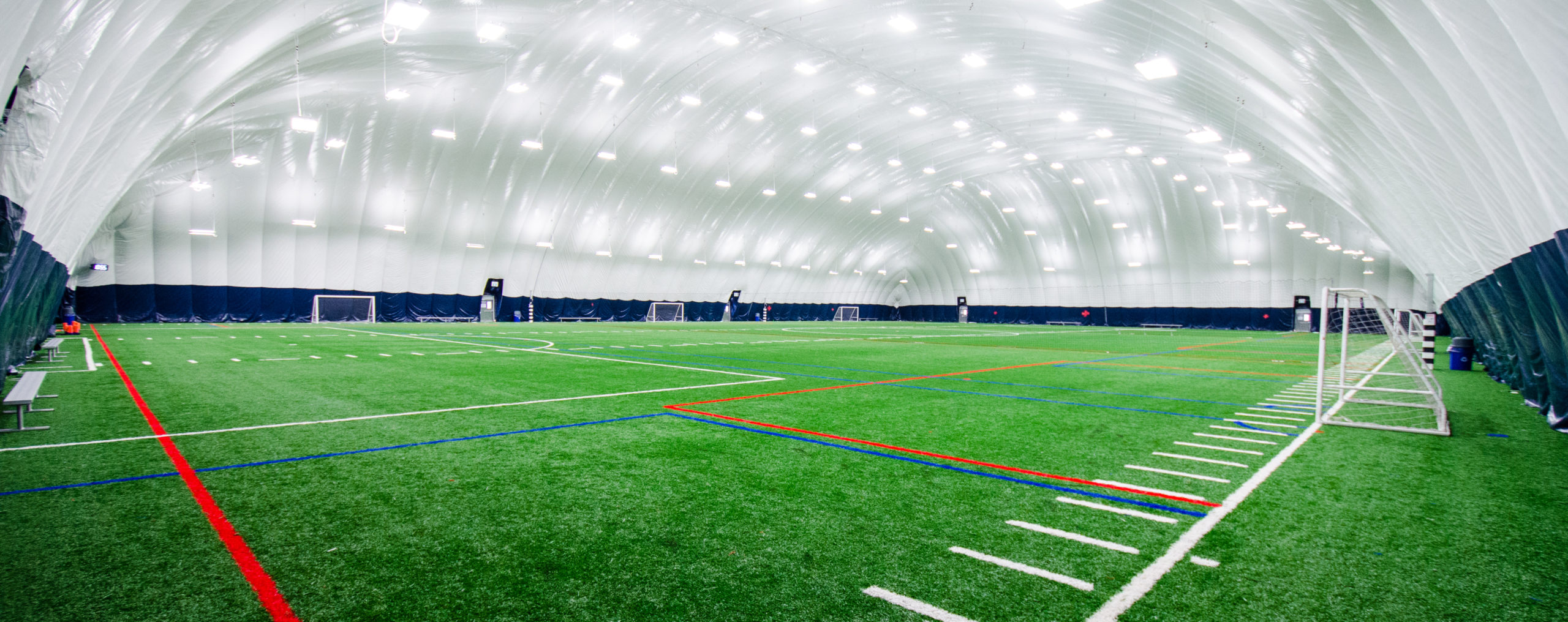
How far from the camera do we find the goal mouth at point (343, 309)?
146 feet

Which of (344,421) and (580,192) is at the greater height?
(580,192)

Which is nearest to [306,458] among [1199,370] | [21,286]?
[21,286]

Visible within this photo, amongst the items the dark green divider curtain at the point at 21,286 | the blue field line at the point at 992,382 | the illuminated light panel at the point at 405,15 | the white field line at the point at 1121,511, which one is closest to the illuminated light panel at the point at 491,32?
the illuminated light panel at the point at 405,15

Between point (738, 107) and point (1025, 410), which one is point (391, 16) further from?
point (738, 107)

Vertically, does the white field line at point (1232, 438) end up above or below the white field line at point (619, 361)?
above

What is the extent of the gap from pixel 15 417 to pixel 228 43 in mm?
12173

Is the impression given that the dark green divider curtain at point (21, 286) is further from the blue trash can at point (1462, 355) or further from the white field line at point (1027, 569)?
the blue trash can at point (1462, 355)

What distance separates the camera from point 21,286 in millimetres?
10258

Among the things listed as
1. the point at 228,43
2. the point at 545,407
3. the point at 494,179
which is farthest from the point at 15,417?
the point at 494,179

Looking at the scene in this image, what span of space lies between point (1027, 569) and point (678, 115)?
38326 mm

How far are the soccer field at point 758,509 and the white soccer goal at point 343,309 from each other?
39.8 m

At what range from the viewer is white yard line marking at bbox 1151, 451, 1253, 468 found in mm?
6273

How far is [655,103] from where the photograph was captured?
36.9 metres

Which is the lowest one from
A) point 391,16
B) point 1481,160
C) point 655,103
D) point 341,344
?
point 341,344
